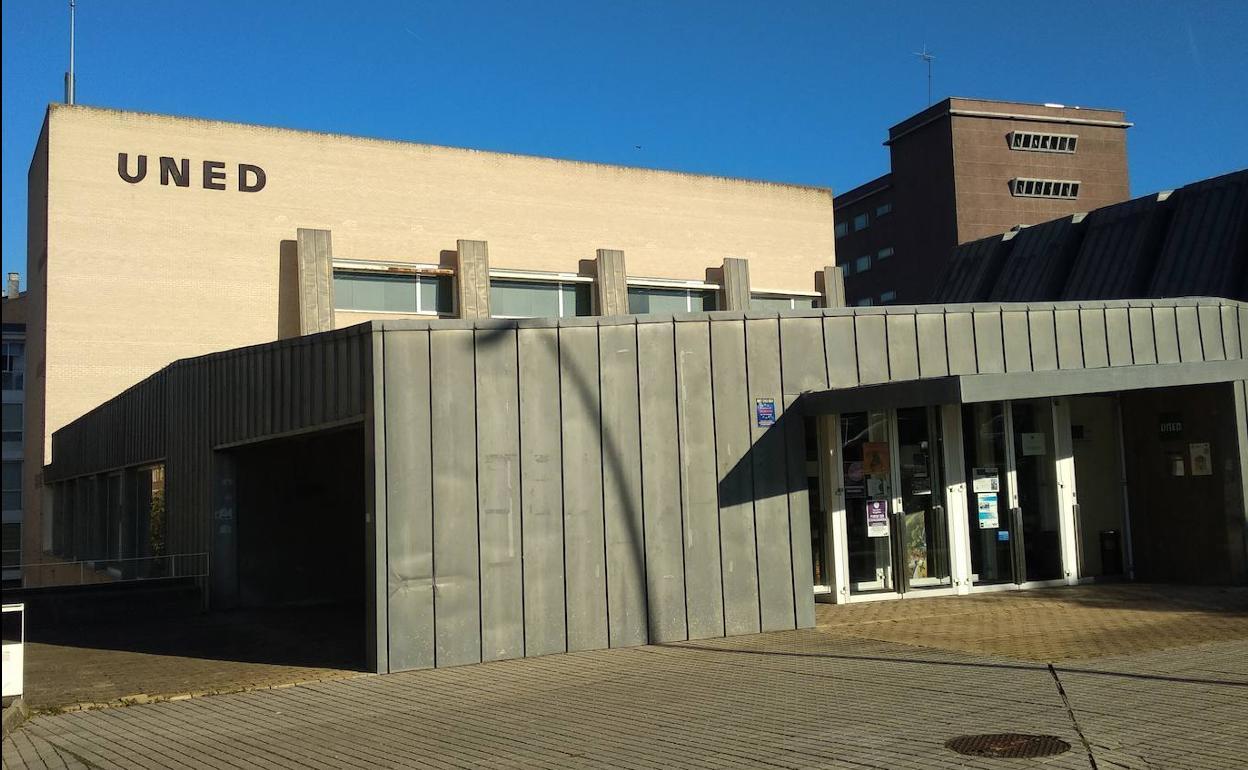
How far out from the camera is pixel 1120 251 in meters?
22.8

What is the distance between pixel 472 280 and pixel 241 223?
20.7 ft

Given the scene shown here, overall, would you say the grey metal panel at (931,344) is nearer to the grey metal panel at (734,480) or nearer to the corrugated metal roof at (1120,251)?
the grey metal panel at (734,480)

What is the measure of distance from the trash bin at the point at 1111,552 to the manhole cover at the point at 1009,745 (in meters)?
9.49

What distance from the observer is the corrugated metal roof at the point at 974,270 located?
26509mm

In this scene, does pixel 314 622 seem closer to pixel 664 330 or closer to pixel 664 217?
pixel 664 330

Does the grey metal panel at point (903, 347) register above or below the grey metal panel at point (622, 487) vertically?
above

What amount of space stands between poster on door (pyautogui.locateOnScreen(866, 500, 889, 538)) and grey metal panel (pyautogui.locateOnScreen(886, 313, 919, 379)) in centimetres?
179

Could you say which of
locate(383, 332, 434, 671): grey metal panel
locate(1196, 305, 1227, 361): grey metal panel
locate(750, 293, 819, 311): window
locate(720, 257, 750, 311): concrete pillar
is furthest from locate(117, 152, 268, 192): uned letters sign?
locate(1196, 305, 1227, 361): grey metal panel

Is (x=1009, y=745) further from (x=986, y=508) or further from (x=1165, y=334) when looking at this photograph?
(x=1165, y=334)

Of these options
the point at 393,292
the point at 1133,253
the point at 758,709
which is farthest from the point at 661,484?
the point at 393,292

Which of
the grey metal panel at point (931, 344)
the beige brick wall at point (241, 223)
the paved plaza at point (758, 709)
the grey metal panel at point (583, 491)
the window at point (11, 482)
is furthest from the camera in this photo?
the window at point (11, 482)

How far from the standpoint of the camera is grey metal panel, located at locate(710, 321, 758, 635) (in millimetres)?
12156

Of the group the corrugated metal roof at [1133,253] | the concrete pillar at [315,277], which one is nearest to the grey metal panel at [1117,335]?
the corrugated metal roof at [1133,253]

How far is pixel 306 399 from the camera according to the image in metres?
13.1
